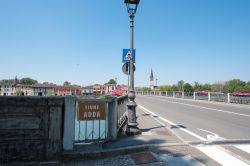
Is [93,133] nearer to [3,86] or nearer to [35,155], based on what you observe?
[35,155]

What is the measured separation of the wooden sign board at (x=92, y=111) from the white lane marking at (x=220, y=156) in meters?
2.72

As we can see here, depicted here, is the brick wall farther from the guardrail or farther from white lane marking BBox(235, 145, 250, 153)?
the guardrail

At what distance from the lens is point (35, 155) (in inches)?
196

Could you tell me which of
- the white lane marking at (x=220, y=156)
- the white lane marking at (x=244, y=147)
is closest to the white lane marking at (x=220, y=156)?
the white lane marking at (x=220, y=156)

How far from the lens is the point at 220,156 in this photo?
527cm

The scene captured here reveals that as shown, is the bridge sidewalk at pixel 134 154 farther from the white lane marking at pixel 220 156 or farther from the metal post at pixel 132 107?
the metal post at pixel 132 107

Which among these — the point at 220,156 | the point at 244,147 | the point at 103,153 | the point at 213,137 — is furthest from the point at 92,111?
the point at 244,147

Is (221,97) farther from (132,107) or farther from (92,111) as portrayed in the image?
(92,111)

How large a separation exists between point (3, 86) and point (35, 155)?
15102 centimetres

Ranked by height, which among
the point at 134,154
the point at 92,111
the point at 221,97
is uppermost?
the point at 92,111

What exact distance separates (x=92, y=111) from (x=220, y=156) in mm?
3262

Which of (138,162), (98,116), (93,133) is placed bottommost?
(138,162)

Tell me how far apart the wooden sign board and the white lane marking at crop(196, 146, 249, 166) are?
107 inches

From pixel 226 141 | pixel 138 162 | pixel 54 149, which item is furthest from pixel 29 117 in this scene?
pixel 226 141
